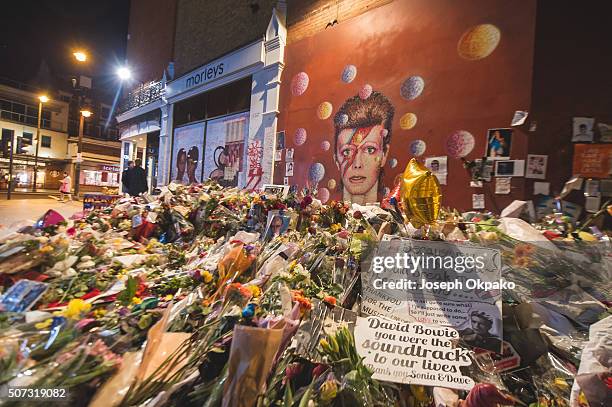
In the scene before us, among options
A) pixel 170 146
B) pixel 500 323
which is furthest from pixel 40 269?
pixel 170 146

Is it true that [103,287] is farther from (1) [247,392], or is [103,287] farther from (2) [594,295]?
→ (2) [594,295]

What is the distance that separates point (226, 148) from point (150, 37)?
9.32 m

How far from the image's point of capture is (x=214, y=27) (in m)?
10.7

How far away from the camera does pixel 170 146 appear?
12508mm

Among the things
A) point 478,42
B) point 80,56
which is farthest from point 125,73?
point 478,42

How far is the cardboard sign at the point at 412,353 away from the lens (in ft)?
4.25

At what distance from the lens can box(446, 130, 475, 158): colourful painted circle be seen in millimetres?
4871

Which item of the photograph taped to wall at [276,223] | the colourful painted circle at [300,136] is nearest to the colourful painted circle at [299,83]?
the colourful painted circle at [300,136]

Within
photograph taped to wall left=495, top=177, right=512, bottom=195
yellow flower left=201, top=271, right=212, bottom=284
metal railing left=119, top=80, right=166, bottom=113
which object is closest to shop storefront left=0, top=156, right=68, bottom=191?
metal railing left=119, top=80, right=166, bottom=113

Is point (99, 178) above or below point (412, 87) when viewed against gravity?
below

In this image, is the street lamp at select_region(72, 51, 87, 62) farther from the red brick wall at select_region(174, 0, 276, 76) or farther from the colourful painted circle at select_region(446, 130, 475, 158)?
the colourful painted circle at select_region(446, 130, 475, 158)

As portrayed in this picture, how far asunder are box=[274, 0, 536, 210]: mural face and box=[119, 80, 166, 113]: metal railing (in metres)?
8.37

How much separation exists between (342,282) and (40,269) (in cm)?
211

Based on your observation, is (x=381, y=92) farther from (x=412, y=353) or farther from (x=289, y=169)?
(x=412, y=353)
